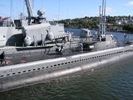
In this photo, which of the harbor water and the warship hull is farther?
the warship hull

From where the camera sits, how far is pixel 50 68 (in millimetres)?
19828

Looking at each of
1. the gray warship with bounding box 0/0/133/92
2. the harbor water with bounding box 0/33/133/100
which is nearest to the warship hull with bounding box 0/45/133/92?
the gray warship with bounding box 0/0/133/92

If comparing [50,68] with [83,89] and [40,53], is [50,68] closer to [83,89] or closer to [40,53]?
[40,53]

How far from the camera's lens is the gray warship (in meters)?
17.8

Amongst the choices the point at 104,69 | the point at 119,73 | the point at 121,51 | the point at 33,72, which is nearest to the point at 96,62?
the point at 104,69

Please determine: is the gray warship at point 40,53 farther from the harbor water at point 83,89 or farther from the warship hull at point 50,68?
the harbor water at point 83,89

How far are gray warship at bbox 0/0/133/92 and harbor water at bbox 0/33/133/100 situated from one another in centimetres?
67

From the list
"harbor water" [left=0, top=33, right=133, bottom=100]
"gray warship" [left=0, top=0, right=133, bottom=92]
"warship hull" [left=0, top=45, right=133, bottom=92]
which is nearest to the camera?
"harbor water" [left=0, top=33, right=133, bottom=100]

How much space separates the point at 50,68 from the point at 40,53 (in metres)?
2.48

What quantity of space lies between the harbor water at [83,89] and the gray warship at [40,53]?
2.21ft

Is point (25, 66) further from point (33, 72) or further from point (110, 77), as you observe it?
point (110, 77)

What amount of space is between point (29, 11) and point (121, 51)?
42.5 ft

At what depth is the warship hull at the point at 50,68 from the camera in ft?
56.3

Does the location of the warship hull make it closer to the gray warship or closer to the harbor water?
the gray warship
